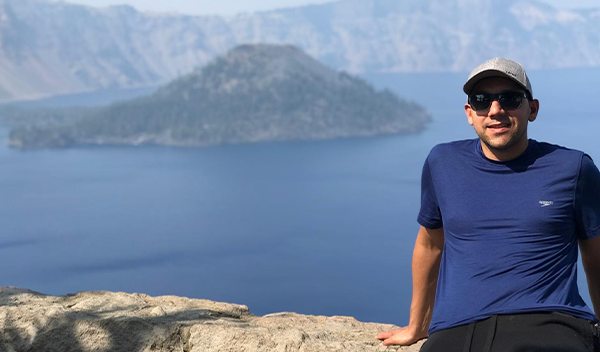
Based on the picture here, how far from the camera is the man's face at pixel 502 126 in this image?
210 cm

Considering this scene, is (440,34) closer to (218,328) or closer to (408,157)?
(408,157)

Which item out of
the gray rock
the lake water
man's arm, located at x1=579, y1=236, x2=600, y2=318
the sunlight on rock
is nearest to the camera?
man's arm, located at x1=579, y1=236, x2=600, y2=318

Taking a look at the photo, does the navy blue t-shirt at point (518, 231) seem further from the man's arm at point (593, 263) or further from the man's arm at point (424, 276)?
the man's arm at point (424, 276)

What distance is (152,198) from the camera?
6806 cm

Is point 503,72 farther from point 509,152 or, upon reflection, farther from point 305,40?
point 305,40

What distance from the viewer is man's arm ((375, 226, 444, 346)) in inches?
94.0

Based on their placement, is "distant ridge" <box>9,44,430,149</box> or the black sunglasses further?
"distant ridge" <box>9,44,430,149</box>

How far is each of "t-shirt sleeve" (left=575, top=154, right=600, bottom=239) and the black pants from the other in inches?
10.6

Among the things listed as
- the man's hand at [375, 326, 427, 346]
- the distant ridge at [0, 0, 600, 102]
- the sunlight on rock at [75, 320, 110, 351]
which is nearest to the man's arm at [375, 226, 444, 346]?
the man's hand at [375, 326, 427, 346]

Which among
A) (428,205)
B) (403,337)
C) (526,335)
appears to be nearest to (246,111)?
(403,337)

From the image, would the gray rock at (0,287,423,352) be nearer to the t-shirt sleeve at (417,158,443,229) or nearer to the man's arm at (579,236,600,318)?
the t-shirt sleeve at (417,158,443,229)

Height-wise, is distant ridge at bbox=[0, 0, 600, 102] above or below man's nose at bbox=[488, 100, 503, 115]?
above

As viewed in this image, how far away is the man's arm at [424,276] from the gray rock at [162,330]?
0.08 m

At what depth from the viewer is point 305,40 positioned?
164 m
